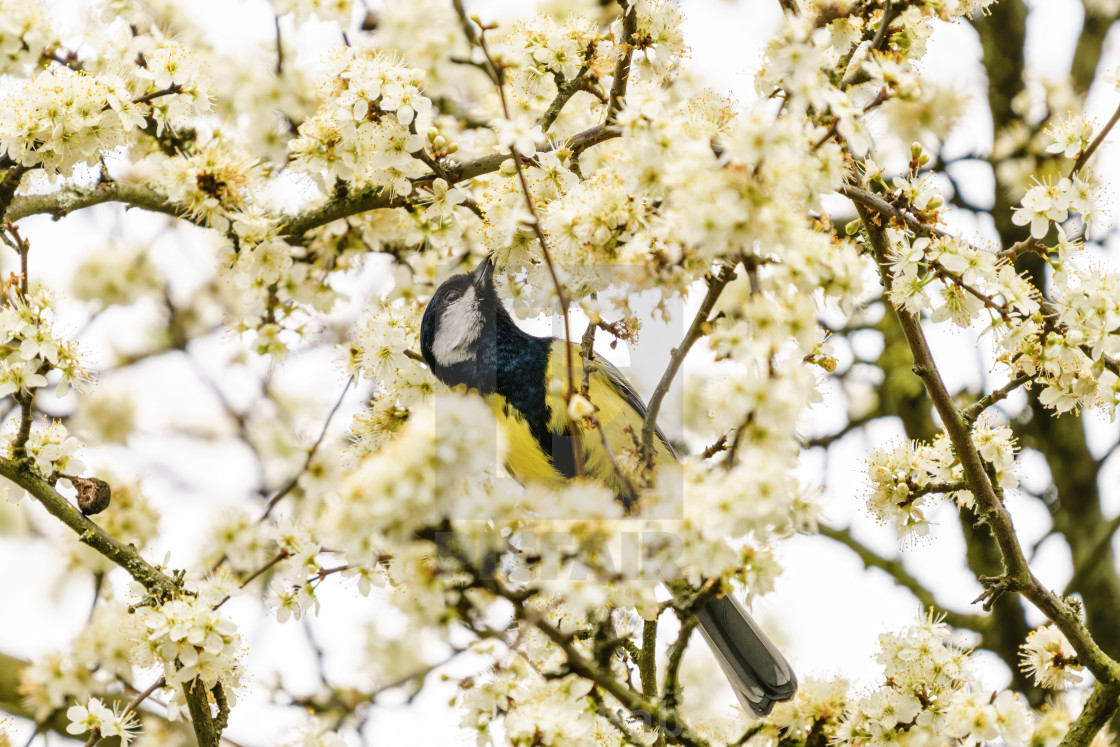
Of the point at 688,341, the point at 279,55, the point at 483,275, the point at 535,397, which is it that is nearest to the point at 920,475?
the point at 688,341

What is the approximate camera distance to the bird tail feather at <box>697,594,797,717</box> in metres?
2.71

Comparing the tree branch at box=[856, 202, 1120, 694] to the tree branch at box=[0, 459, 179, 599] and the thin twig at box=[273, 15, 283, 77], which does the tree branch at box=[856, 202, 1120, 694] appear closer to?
the thin twig at box=[273, 15, 283, 77]

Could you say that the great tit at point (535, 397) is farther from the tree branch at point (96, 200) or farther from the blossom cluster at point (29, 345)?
the blossom cluster at point (29, 345)

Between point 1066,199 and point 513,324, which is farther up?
point 513,324

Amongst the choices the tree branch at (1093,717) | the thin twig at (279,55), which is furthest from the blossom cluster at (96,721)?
the tree branch at (1093,717)

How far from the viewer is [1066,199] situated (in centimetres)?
197

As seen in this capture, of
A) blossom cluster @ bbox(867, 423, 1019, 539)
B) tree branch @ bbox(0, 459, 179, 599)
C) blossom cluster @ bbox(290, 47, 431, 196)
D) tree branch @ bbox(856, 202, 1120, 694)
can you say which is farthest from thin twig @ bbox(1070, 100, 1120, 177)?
tree branch @ bbox(0, 459, 179, 599)

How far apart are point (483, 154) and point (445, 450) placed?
1602mm

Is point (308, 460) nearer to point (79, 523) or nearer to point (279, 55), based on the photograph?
point (79, 523)

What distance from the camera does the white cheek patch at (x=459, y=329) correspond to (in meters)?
3.04

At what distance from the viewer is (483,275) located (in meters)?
3.03

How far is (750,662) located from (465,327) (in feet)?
4.43

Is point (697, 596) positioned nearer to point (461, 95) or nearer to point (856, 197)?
point (856, 197)

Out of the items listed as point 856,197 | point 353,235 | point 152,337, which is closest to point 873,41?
point 856,197
